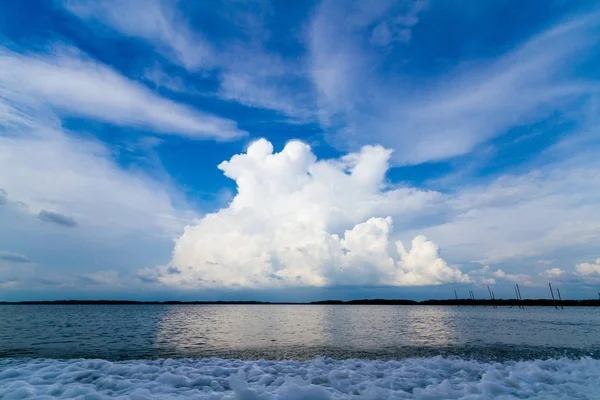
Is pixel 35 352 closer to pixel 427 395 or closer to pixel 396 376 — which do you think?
pixel 396 376

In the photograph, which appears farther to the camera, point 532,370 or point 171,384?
point 532,370

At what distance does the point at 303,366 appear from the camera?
13.2m

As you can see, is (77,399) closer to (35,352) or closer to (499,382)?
(499,382)

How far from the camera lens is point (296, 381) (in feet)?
32.2

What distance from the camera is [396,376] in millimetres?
11383

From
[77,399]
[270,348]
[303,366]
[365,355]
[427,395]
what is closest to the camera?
[77,399]

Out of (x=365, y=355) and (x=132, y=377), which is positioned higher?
(x=132, y=377)

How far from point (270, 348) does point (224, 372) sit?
41.7 feet

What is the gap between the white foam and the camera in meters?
8.62

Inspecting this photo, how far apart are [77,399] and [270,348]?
17193 mm

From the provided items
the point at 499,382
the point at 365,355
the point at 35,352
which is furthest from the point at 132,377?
the point at 35,352

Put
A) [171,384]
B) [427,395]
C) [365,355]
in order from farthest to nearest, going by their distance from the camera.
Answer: [365,355], [171,384], [427,395]

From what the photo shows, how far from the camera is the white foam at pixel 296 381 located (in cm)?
862

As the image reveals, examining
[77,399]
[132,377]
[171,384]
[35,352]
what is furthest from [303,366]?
[35,352]
